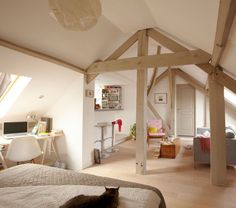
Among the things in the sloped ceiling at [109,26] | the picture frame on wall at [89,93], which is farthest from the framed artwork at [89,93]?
the sloped ceiling at [109,26]

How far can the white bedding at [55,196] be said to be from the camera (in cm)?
125

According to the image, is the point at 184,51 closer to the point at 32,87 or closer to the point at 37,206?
the point at 32,87

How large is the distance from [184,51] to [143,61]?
741 millimetres

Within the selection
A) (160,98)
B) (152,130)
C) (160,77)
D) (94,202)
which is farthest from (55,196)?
(160,77)

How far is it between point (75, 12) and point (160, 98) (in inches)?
280

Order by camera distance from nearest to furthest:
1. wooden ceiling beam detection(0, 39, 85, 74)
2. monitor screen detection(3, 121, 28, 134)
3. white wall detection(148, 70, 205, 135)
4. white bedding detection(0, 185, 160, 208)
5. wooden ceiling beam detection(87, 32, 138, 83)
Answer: white bedding detection(0, 185, 160, 208)
wooden ceiling beam detection(0, 39, 85, 74)
monitor screen detection(3, 121, 28, 134)
wooden ceiling beam detection(87, 32, 138, 83)
white wall detection(148, 70, 205, 135)

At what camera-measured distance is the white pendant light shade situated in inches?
43.0

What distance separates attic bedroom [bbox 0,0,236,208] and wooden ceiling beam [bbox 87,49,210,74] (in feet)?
0.06

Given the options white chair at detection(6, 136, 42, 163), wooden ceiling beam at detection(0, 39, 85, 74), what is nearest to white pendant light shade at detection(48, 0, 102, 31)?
wooden ceiling beam at detection(0, 39, 85, 74)

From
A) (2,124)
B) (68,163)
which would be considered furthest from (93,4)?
(68,163)

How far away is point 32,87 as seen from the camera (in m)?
3.51

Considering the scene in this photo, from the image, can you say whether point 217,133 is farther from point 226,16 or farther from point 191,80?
point 191,80

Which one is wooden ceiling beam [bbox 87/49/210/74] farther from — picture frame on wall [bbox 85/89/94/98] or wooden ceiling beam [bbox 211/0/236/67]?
wooden ceiling beam [bbox 211/0/236/67]

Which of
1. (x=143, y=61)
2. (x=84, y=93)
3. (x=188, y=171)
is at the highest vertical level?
(x=143, y=61)
